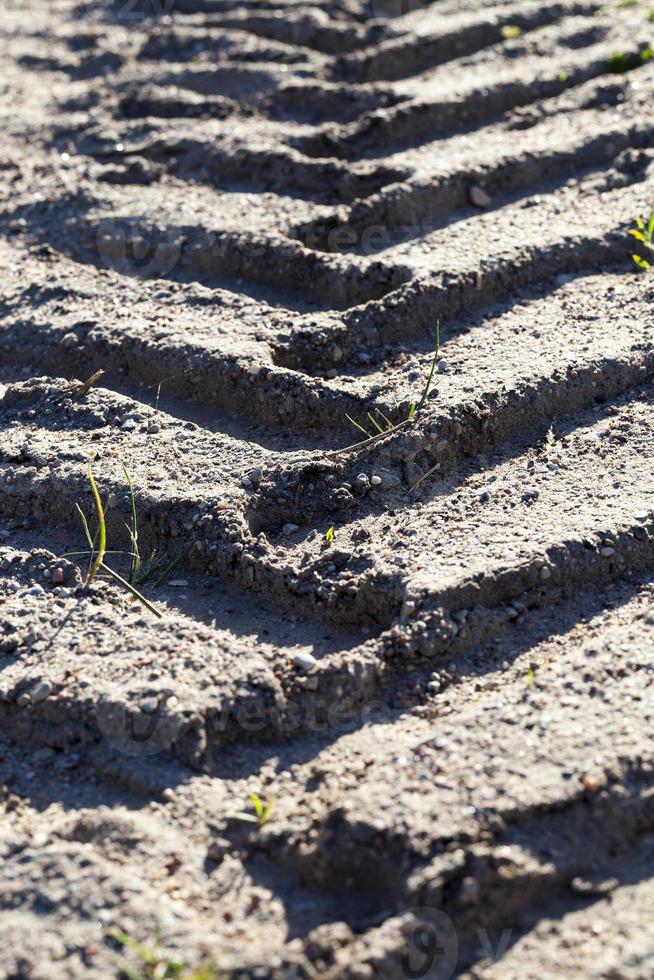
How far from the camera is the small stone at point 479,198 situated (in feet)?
11.0

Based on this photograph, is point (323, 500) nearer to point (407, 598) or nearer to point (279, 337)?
point (407, 598)

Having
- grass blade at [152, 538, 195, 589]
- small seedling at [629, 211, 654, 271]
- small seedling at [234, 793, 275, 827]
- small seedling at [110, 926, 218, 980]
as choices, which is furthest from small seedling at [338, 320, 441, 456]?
small seedling at [110, 926, 218, 980]

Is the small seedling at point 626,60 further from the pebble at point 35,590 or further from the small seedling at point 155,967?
the small seedling at point 155,967

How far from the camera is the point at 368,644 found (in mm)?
2186

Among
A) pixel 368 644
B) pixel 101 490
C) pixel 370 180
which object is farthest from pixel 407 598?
pixel 370 180

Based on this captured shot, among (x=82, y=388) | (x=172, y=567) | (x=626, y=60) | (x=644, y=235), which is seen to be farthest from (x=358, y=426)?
(x=626, y=60)

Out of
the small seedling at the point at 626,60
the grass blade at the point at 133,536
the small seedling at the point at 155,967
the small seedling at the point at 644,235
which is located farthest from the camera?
the small seedling at the point at 626,60

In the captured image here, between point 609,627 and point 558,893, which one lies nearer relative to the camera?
point 558,893

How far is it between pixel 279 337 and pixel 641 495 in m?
1.05

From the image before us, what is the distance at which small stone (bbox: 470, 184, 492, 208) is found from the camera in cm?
337

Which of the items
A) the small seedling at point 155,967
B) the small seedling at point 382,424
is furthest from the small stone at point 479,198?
the small seedling at point 155,967

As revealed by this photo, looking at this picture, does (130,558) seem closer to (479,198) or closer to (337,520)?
(337,520)

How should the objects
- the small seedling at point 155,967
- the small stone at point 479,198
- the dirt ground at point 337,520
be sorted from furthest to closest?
the small stone at point 479,198
the dirt ground at point 337,520
the small seedling at point 155,967

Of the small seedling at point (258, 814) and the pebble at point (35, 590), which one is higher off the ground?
the pebble at point (35, 590)
